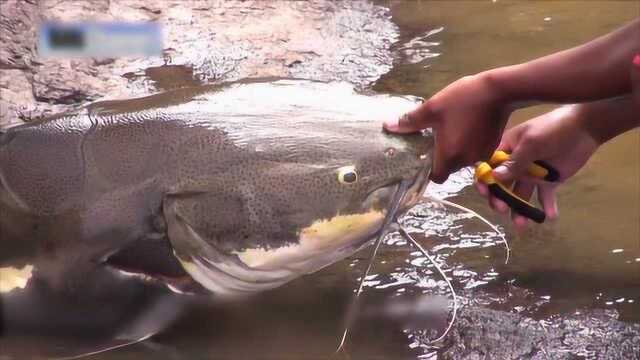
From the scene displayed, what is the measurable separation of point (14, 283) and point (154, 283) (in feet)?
0.98

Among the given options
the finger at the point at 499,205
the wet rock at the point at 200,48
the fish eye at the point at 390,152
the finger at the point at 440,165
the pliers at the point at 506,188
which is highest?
the fish eye at the point at 390,152

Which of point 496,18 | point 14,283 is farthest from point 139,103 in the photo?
point 496,18

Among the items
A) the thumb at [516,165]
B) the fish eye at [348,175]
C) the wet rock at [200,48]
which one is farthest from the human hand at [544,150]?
the wet rock at [200,48]

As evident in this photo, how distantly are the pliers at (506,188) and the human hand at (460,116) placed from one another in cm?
7

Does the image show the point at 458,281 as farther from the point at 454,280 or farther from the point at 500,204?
the point at 500,204

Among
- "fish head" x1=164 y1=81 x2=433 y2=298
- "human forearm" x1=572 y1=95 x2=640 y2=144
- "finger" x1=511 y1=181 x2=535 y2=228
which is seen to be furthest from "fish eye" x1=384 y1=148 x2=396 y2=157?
"human forearm" x1=572 y1=95 x2=640 y2=144

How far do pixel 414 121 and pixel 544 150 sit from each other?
282mm

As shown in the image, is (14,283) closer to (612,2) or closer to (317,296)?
(317,296)

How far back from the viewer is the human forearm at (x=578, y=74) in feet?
5.27

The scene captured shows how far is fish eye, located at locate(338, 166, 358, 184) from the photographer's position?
5.25 feet

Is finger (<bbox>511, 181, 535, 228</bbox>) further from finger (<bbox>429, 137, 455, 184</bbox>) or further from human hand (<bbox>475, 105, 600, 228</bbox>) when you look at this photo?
finger (<bbox>429, 137, 455, 184</bbox>)

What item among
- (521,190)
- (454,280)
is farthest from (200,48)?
(521,190)

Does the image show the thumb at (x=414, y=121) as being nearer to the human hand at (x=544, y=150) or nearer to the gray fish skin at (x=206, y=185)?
the gray fish skin at (x=206, y=185)

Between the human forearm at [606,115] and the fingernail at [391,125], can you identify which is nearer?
the fingernail at [391,125]
